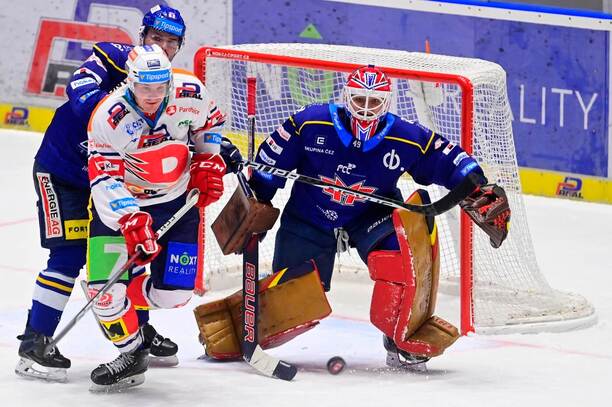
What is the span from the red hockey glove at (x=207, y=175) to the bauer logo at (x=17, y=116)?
156 inches

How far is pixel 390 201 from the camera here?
193 inches

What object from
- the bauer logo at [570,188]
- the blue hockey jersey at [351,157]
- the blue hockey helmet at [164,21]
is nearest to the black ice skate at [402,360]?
the blue hockey jersey at [351,157]

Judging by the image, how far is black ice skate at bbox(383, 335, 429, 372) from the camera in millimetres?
4938

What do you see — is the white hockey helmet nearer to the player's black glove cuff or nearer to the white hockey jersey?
the white hockey jersey

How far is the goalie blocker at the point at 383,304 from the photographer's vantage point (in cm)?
487

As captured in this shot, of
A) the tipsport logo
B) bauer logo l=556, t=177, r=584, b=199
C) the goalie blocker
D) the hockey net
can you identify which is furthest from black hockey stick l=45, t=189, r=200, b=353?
the tipsport logo

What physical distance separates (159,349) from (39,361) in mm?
468

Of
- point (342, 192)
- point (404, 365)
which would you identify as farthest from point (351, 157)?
point (404, 365)

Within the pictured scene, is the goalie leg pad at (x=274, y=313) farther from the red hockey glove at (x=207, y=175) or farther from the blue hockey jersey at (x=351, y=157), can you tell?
the red hockey glove at (x=207, y=175)

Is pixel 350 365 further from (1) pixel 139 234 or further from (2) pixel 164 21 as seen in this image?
→ (2) pixel 164 21

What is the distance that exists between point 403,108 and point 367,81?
1.46m

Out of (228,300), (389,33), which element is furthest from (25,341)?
(389,33)

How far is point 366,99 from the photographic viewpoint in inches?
189

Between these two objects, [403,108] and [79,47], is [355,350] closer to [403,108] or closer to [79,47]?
[403,108]
